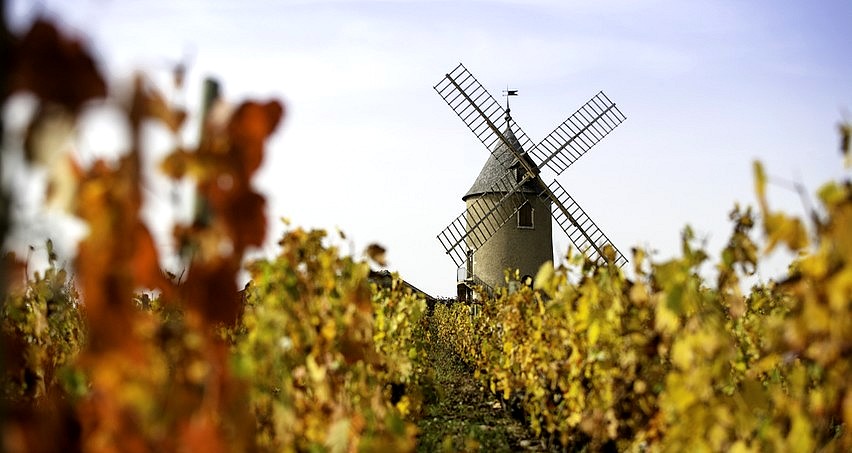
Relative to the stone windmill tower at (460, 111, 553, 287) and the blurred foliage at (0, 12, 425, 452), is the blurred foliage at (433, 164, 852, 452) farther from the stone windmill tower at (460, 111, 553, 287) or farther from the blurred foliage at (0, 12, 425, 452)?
the stone windmill tower at (460, 111, 553, 287)

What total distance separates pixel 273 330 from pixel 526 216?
20.9 meters

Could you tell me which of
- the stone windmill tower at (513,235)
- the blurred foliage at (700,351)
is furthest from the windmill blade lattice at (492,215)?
the blurred foliage at (700,351)

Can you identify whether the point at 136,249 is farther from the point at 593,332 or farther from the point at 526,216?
the point at 526,216

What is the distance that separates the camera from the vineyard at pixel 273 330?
4.40 ft

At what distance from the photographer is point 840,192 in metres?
2.16

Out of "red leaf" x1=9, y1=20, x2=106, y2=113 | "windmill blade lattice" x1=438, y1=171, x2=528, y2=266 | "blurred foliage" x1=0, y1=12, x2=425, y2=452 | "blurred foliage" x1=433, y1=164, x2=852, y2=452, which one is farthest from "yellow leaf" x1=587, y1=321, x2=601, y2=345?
"windmill blade lattice" x1=438, y1=171, x2=528, y2=266

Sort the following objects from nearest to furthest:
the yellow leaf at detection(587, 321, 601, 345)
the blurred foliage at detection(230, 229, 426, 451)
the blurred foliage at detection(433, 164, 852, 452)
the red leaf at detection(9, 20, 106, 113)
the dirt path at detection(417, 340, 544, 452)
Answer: the red leaf at detection(9, 20, 106, 113)
the blurred foliage at detection(433, 164, 852, 452)
the blurred foliage at detection(230, 229, 426, 451)
the yellow leaf at detection(587, 321, 601, 345)
the dirt path at detection(417, 340, 544, 452)

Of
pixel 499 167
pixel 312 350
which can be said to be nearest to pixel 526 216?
pixel 499 167

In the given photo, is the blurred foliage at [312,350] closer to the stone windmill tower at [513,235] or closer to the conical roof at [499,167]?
the stone windmill tower at [513,235]

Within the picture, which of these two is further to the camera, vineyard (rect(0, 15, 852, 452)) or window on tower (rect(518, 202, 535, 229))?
window on tower (rect(518, 202, 535, 229))

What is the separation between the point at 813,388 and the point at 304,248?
3794mm

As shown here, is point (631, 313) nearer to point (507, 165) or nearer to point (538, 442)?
point (538, 442)

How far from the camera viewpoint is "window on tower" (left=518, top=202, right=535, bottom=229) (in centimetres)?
2355

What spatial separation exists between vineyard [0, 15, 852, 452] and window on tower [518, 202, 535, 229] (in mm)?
17079
